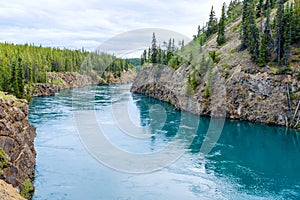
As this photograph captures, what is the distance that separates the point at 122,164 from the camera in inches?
1528

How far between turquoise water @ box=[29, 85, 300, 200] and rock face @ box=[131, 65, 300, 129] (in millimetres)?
4483

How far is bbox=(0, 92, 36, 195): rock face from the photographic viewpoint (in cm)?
2656

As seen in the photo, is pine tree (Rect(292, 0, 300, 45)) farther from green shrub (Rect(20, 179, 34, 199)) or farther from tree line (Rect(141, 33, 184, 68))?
green shrub (Rect(20, 179, 34, 199))

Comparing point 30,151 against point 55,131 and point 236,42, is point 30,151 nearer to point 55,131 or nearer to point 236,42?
point 55,131

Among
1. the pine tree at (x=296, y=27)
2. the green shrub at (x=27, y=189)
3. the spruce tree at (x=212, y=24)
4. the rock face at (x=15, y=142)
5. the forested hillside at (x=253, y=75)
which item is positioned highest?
the spruce tree at (x=212, y=24)

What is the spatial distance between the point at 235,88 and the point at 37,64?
79150mm

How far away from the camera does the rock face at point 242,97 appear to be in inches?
2446

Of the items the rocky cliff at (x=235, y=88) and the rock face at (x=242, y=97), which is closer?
the rocky cliff at (x=235, y=88)

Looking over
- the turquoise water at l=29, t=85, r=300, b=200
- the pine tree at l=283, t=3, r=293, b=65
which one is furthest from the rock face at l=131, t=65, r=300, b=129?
the pine tree at l=283, t=3, r=293, b=65

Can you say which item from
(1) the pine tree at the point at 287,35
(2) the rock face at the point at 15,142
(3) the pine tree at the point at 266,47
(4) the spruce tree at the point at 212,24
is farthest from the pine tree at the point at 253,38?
(2) the rock face at the point at 15,142

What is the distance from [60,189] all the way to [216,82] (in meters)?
51.0

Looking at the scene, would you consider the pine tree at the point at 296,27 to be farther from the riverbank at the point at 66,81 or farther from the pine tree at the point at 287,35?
the riverbank at the point at 66,81

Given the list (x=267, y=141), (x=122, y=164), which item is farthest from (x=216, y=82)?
(x=122, y=164)

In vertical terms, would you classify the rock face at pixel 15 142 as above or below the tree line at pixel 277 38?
below
